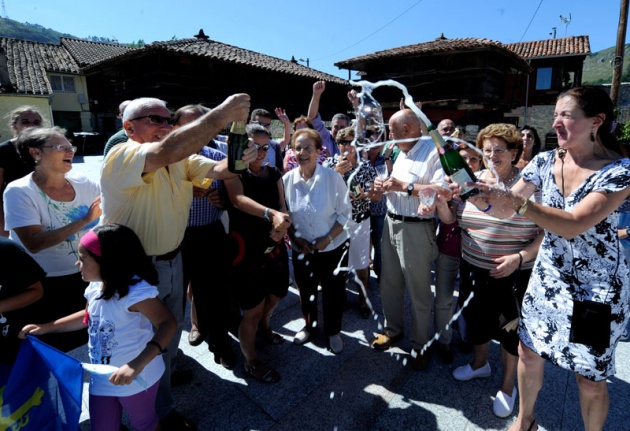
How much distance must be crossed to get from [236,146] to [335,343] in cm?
203

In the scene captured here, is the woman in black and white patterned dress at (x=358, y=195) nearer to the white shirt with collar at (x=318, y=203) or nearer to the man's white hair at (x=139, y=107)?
the white shirt with collar at (x=318, y=203)

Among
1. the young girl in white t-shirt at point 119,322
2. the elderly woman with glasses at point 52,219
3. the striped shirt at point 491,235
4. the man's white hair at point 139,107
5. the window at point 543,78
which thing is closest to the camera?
the young girl in white t-shirt at point 119,322

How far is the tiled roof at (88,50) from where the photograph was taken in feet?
95.0

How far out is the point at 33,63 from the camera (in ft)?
84.1

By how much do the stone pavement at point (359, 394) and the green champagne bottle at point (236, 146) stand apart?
5.66 feet

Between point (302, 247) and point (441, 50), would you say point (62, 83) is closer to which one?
point (441, 50)

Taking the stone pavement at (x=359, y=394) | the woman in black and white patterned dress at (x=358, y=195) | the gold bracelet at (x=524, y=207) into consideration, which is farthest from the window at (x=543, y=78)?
the gold bracelet at (x=524, y=207)

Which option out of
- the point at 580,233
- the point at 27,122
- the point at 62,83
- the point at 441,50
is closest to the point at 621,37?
the point at 441,50

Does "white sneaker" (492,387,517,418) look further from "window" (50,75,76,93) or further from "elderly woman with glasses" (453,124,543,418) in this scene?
"window" (50,75,76,93)

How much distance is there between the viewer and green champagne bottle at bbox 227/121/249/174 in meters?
2.12

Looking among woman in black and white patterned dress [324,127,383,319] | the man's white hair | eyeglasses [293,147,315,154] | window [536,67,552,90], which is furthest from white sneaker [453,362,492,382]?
window [536,67,552,90]

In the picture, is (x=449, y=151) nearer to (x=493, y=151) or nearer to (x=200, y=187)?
(x=493, y=151)

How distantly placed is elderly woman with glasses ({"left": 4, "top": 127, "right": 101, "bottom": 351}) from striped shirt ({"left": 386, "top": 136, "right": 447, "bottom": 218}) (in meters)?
2.21

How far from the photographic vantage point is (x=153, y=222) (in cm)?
209
